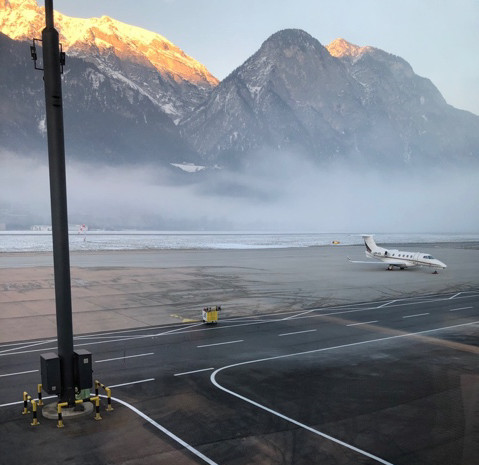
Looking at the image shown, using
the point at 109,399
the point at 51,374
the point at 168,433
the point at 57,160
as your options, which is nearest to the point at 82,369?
the point at 51,374

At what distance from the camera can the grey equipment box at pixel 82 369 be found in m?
18.7

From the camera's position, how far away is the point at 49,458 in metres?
15.1

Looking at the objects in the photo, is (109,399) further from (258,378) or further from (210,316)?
(210,316)

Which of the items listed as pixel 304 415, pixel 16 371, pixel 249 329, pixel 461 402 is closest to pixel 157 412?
pixel 304 415

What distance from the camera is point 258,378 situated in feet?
75.8

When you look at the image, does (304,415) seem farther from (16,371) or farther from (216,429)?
(16,371)

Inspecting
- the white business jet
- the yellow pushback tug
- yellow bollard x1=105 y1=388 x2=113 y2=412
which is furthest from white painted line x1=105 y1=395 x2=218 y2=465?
the white business jet

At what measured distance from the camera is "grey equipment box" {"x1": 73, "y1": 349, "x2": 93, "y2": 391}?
1869 centimetres

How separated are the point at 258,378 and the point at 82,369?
8.25 meters

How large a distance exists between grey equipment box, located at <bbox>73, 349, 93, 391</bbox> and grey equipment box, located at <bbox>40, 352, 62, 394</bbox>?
64cm

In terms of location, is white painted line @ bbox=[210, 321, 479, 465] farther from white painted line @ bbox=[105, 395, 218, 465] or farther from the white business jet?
the white business jet

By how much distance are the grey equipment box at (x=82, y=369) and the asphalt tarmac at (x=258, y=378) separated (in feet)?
4.17

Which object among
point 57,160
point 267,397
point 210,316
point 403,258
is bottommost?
point 267,397

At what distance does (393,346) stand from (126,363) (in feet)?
50.8
